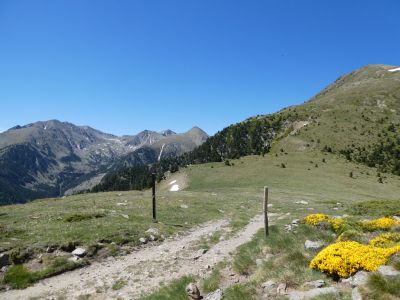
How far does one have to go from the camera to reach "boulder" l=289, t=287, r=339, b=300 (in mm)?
11406

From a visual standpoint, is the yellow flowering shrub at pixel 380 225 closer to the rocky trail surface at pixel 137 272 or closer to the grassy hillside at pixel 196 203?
the rocky trail surface at pixel 137 272

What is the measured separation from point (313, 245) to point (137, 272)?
902 cm

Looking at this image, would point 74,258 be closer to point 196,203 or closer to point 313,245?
point 313,245

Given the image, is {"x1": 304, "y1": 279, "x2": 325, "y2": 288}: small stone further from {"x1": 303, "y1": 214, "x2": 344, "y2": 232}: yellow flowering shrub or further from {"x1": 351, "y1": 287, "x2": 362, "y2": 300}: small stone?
{"x1": 303, "y1": 214, "x2": 344, "y2": 232}: yellow flowering shrub

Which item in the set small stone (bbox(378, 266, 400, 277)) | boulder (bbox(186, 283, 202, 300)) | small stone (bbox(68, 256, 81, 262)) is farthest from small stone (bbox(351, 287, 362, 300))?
small stone (bbox(68, 256, 81, 262))

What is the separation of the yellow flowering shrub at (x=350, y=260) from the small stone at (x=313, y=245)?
306cm

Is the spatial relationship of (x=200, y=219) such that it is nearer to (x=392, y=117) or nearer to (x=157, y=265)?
(x=157, y=265)

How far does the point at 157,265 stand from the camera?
19438mm

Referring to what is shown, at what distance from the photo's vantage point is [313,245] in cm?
1762

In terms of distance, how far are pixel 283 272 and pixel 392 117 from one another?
489ft

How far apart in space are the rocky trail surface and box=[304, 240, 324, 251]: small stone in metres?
4.91

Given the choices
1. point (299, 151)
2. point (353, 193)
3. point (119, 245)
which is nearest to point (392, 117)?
point (299, 151)

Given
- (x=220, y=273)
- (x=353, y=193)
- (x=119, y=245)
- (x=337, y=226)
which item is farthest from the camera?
(x=353, y=193)

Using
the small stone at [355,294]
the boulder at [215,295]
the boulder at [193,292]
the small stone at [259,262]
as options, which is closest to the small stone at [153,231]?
the small stone at [259,262]
